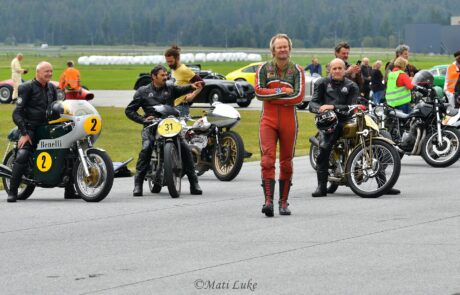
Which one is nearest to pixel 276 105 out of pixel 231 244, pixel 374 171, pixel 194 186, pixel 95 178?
pixel 374 171

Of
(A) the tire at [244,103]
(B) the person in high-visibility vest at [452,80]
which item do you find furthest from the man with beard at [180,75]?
(A) the tire at [244,103]

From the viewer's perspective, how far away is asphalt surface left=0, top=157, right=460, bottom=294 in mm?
8141

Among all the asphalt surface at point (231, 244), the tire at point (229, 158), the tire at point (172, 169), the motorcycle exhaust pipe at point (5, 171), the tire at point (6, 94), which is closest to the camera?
the asphalt surface at point (231, 244)

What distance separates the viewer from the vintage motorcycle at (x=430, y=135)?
18.0 m

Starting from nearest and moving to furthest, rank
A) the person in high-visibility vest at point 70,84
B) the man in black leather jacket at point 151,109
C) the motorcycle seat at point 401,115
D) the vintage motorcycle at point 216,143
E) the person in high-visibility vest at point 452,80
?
the man in black leather jacket at point 151,109
the vintage motorcycle at point 216,143
the motorcycle seat at point 401,115
the person in high-visibility vest at point 452,80
the person in high-visibility vest at point 70,84

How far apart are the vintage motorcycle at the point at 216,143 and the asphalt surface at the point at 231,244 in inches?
47.9

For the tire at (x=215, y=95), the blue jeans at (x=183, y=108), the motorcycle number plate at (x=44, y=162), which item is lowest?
the tire at (x=215, y=95)

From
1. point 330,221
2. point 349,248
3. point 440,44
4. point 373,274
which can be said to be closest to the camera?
point 373,274

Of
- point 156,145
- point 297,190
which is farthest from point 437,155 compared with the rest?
point 156,145

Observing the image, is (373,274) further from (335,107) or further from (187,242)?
(335,107)

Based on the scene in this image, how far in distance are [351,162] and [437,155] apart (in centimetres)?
465

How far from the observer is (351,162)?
13766 mm

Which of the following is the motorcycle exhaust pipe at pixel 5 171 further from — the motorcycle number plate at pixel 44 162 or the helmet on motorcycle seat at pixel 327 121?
the helmet on motorcycle seat at pixel 327 121

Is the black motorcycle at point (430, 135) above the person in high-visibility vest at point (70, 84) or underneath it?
above
